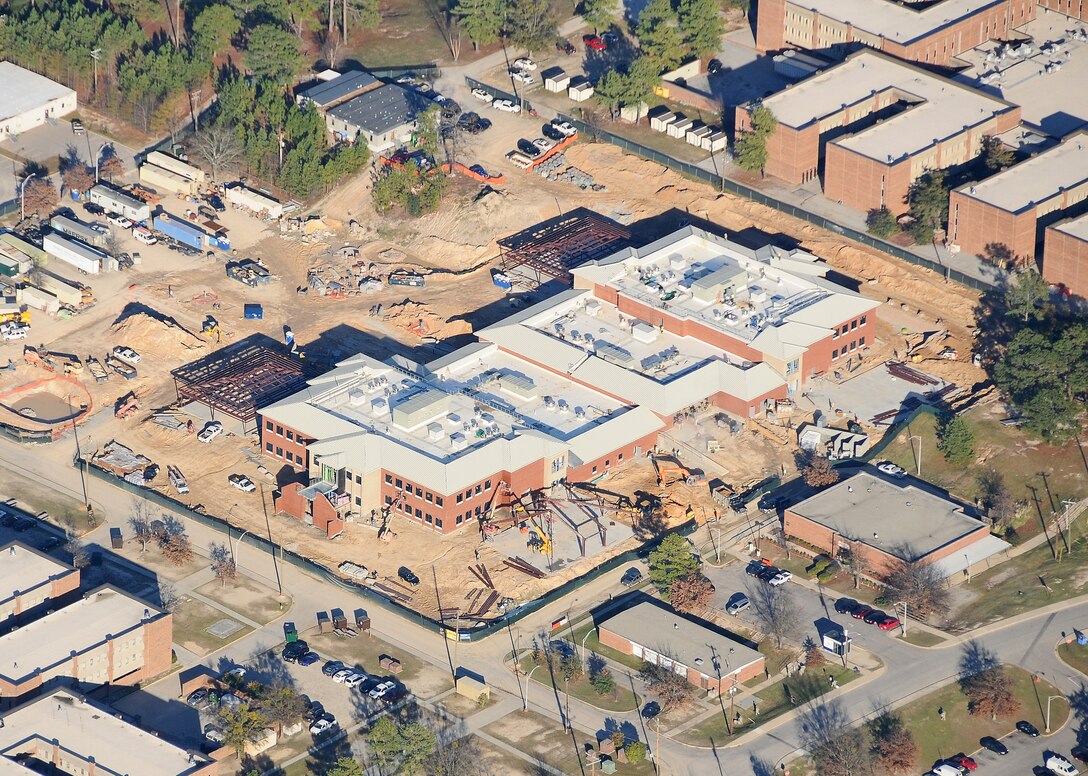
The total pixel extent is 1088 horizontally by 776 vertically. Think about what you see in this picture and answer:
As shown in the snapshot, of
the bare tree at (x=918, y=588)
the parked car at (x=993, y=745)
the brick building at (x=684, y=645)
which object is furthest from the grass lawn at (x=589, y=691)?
the parked car at (x=993, y=745)

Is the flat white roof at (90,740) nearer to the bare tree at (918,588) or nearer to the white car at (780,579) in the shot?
the white car at (780,579)

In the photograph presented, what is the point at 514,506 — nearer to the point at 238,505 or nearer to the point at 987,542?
the point at 238,505

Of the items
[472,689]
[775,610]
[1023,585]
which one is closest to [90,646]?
[472,689]

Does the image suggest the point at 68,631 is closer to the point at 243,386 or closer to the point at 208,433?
the point at 208,433

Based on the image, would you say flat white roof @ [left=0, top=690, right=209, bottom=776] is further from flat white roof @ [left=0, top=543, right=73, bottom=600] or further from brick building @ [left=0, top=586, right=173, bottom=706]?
flat white roof @ [left=0, top=543, right=73, bottom=600]

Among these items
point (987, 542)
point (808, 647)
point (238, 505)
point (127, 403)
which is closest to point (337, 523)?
point (238, 505)
